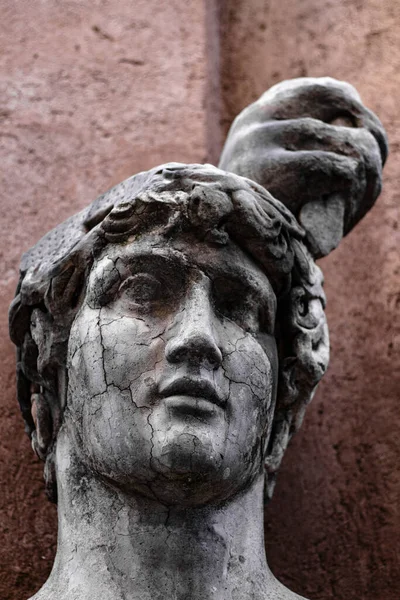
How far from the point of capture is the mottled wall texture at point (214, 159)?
3441 mm

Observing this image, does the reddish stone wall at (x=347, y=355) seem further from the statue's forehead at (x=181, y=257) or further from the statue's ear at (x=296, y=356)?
the statue's forehead at (x=181, y=257)

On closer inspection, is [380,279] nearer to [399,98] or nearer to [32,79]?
[399,98]

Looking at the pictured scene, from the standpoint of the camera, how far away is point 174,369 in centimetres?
263

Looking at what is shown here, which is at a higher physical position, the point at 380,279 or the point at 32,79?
the point at 32,79

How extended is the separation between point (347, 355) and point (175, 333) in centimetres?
119

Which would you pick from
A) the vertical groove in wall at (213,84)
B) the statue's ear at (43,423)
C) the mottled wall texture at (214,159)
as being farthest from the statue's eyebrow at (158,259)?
the vertical groove in wall at (213,84)

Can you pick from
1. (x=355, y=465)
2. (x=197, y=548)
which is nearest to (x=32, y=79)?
(x=355, y=465)

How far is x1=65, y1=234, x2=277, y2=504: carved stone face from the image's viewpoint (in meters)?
2.60

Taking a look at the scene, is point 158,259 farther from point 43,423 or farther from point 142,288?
point 43,423

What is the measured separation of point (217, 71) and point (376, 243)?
0.83 meters

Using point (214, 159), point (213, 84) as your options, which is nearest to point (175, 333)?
point (214, 159)

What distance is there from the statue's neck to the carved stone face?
66 mm

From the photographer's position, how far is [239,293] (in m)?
2.82

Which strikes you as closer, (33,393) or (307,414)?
(33,393)
